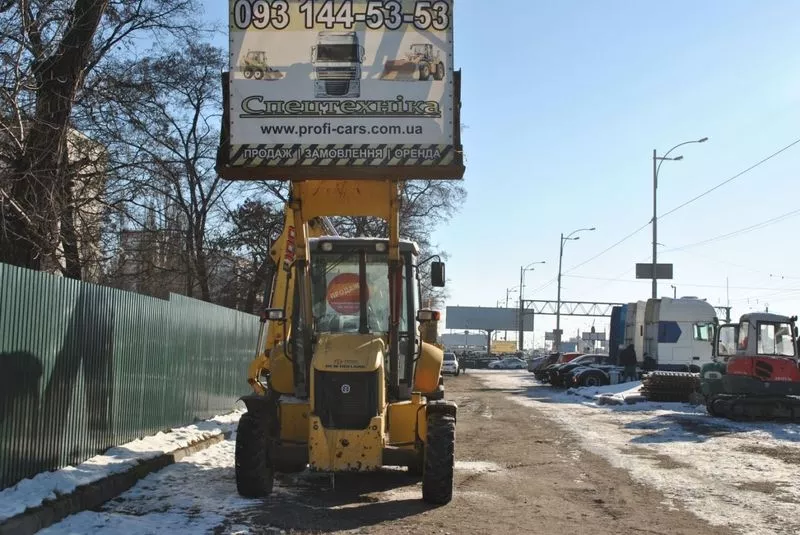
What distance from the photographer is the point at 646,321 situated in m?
35.6

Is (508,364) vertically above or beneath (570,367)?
beneath

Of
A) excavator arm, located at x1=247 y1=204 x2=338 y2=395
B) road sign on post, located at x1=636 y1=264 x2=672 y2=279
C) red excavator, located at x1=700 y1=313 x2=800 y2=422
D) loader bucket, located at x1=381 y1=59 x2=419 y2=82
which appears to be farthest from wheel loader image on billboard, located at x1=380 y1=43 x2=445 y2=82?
road sign on post, located at x1=636 y1=264 x2=672 y2=279

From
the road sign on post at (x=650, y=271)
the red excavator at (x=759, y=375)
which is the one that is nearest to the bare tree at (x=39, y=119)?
the red excavator at (x=759, y=375)

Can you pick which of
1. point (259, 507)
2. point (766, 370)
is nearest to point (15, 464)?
point (259, 507)

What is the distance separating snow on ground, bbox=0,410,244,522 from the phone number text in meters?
5.42

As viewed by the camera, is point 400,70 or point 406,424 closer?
point 400,70

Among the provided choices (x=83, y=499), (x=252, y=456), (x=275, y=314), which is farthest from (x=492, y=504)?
(x=83, y=499)

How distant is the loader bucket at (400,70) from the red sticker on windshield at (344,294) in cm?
254

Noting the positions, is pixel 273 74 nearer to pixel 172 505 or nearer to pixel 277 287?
pixel 277 287

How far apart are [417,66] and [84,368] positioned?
5.51m

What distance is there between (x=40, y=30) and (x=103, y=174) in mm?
3318

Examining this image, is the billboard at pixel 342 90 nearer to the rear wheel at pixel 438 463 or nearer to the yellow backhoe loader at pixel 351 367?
the yellow backhoe loader at pixel 351 367

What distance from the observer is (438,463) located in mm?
8758

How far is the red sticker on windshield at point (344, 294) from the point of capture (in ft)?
32.4
